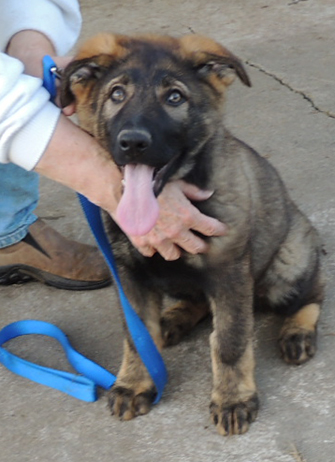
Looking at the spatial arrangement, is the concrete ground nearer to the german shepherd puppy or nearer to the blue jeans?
the german shepherd puppy

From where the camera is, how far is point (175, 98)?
2.47m

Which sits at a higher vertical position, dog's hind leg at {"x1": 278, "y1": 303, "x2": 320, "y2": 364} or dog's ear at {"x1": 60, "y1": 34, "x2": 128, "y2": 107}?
dog's ear at {"x1": 60, "y1": 34, "x2": 128, "y2": 107}

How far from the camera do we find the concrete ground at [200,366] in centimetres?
261

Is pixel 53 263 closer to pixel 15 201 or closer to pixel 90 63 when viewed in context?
pixel 15 201

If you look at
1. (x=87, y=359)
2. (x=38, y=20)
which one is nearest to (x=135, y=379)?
(x=87, y=359)

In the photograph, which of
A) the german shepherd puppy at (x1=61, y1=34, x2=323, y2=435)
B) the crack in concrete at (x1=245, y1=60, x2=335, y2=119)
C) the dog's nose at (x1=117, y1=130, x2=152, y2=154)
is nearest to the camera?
the dog's nose at (x1=117, y1=130, x2=152, y2=154)

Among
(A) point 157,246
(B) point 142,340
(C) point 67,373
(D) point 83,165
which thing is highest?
(D) point 83,165

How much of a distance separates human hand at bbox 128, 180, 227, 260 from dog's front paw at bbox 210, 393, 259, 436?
1.69 feet

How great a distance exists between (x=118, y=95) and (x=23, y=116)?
0.29 m

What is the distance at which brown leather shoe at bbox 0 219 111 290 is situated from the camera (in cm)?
355

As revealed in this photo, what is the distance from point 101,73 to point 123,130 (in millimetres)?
326

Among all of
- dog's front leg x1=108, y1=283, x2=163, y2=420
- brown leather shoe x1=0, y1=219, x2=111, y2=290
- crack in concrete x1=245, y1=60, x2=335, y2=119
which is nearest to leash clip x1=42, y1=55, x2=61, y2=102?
dog's front leg x1=108, y1=283, x2=163, y2=420

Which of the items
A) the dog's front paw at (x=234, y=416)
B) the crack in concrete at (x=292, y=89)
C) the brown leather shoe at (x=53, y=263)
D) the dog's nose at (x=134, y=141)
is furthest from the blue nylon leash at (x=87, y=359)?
the crack in concrete at (x=292, y=89)

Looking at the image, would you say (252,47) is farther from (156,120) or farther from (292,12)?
(156,120)
